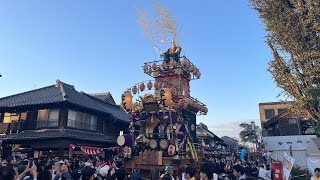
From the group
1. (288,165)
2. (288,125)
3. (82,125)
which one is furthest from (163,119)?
(288,125)

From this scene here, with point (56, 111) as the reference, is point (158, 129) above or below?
below

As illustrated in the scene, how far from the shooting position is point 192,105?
2273cm

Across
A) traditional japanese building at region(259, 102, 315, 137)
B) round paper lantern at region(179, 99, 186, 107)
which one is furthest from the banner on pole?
traditional japanese building at region(259, 102, 315, 137)

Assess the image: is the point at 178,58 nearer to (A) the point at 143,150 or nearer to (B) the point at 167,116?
(B) the point at 167,116

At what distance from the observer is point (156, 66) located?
82.1ft

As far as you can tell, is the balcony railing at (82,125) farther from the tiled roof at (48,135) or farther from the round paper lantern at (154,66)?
the round paper lantern at (154,66)

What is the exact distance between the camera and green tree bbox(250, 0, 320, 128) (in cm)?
1312

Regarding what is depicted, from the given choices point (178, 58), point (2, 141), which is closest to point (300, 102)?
point (178, 58)

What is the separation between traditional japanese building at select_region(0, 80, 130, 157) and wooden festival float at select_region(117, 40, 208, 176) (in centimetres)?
565

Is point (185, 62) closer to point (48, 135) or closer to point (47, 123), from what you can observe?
point (48, 135)

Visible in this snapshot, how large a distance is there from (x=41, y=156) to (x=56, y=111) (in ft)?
14.4

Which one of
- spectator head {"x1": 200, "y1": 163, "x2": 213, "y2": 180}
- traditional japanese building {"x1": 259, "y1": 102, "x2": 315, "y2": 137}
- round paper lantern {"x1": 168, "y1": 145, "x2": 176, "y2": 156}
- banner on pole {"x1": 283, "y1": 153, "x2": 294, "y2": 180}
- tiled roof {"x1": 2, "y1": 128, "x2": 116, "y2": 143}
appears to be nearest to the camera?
spectator head {"x1": 200, "y1": 163, "x2": 213, "y2": 180}

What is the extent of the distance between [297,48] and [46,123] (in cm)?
2169

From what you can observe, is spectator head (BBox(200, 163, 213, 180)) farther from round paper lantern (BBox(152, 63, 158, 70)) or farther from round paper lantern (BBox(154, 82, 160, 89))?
round paper lantern (BBox(152, 63, 158, 70))
